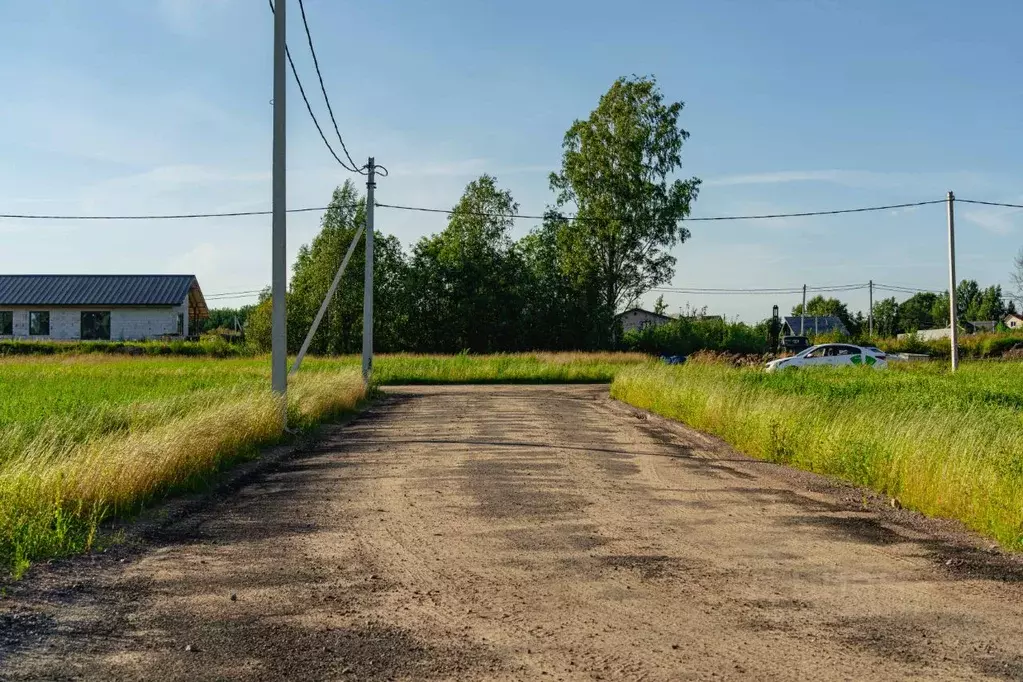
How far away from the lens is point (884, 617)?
5.31 meters

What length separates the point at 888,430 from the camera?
35.1 ft

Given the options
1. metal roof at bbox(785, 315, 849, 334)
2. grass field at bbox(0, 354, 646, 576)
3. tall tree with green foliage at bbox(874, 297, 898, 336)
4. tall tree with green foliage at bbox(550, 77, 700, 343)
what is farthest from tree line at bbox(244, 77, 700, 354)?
tall tree with green foliage at bbox(874, 297, 898, 336)

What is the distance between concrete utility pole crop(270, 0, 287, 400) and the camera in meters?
15.3

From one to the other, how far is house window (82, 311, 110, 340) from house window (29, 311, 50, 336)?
7.64 ft

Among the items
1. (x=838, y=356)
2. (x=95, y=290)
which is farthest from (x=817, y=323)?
(x=95, y=290)

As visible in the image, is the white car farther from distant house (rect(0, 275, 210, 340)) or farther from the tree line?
distant house (rect(0, 275, 210, 340))

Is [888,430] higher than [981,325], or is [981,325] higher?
[981,325]

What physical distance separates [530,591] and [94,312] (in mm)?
55793

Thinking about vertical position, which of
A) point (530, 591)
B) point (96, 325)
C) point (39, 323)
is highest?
point (39, 323)

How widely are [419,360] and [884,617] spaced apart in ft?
118

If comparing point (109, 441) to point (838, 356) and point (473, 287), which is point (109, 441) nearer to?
point (838, 356)

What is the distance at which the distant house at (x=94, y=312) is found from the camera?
180 feet

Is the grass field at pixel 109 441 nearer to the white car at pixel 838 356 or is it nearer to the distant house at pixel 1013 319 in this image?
the white car at pixel 838 356

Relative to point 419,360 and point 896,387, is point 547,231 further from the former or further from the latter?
point 896,387
